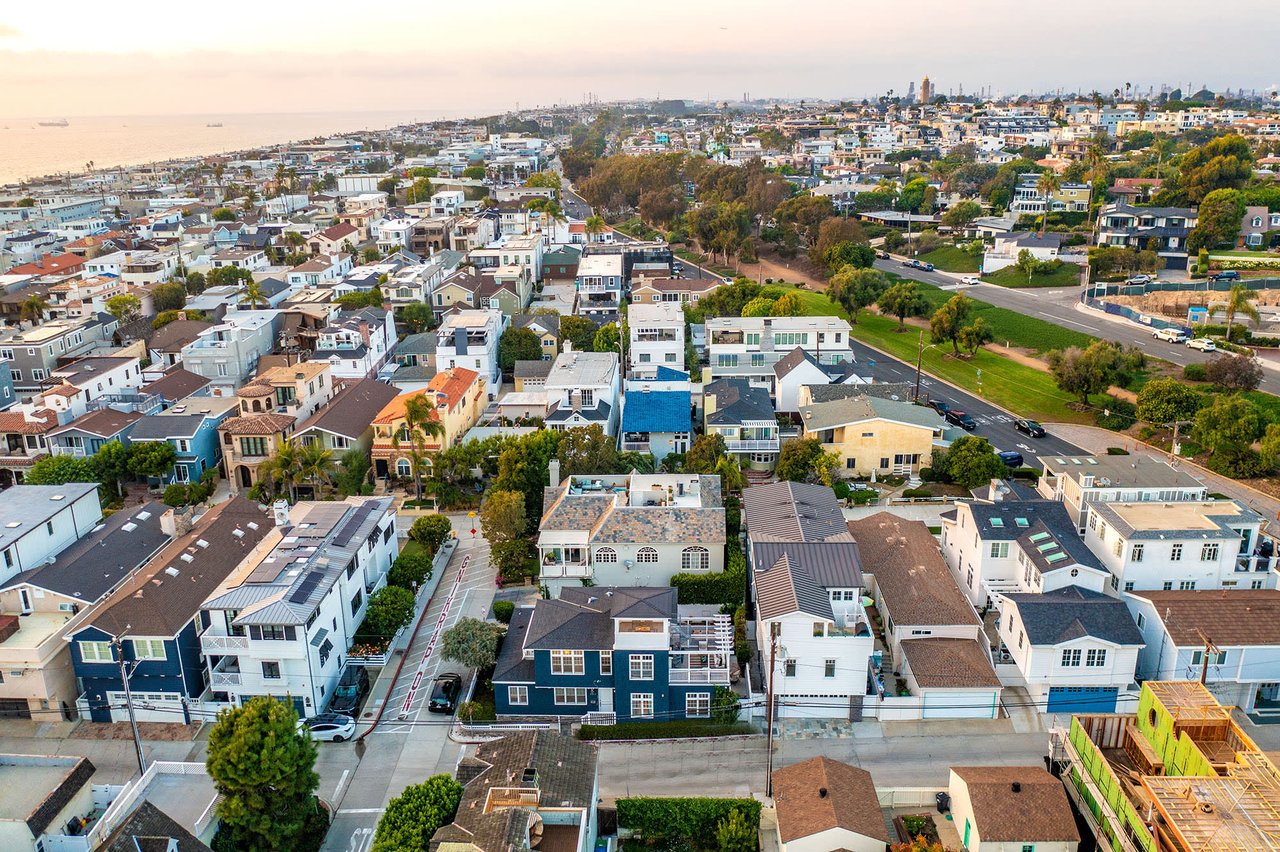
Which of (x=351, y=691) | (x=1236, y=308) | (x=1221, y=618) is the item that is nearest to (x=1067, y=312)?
(x=1236, y=308)

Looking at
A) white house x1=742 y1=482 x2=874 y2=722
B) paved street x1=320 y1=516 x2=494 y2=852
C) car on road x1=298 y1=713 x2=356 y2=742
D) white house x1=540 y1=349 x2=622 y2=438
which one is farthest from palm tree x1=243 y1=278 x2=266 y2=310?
white house x1=742 y1=482 x2=874 y2=722

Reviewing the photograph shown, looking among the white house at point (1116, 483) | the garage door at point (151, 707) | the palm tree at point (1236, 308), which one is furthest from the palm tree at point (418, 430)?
the palm tree at point (1236, 308)

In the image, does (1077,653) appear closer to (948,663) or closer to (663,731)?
(948,663)

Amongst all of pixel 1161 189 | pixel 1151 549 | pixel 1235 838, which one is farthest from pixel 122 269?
pixel 1161 189

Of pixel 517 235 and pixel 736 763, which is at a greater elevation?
pixel 517 235

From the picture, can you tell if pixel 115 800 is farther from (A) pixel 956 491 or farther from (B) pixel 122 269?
(B) pixel 122 269

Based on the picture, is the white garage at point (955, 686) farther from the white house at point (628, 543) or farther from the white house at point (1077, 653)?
the white house at point (628, 543)
